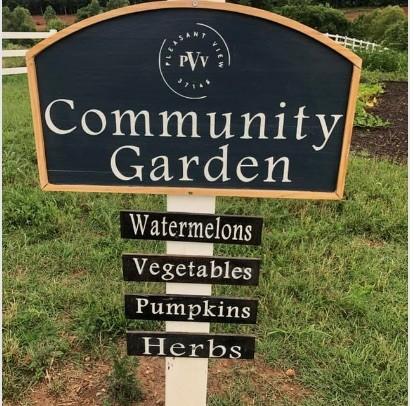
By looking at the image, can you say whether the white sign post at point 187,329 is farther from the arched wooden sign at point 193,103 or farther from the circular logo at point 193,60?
the circular logo at point 193,60

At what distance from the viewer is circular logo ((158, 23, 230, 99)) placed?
4.56 feet

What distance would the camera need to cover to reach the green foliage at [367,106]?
22.1ft

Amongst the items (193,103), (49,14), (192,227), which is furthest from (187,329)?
(49,14)

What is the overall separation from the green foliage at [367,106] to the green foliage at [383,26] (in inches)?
454

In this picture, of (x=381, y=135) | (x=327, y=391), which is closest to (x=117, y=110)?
(x=327, y=391)

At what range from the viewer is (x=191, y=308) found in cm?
177

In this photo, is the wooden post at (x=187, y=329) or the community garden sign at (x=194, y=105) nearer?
the community garden sign at (x=194, y=105)

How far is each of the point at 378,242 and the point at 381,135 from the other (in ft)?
10.4

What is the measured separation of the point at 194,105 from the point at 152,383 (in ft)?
4.79

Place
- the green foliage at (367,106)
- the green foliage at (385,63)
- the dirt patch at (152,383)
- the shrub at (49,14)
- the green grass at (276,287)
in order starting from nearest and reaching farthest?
the dirt patch at (152,383) < the green grass at (276,287) < the green foliage at (367,106) < the green foliage at (385,63) < the shrub at (49,14)

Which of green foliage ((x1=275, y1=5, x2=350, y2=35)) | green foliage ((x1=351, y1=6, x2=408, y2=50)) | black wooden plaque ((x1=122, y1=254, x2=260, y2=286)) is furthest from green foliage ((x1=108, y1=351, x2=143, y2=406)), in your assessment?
green foliage ((x1=275, y1=5, x2=350, y2=35))

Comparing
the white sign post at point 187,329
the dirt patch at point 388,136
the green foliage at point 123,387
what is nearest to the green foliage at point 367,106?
the dirt patch at point 388,136

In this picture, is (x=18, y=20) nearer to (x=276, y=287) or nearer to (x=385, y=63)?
(x=385, y=63)

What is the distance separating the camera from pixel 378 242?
3.54m
